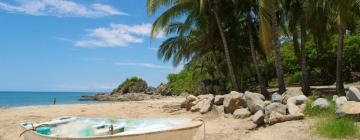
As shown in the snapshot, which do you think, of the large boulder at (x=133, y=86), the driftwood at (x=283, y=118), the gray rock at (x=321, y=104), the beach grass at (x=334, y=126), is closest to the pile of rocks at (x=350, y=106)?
the beach grass at (x=334, y=126)

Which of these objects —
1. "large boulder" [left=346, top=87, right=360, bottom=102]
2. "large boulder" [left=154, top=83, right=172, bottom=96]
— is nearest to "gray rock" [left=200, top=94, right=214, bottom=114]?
"large boulder" [left=346, top=87, right=360, bottom=102]

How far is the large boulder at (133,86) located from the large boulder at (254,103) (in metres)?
47.6

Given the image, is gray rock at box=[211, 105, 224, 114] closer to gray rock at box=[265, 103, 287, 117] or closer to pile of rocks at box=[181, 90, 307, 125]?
pile of rocks at box=[181, 90, 307, 125]

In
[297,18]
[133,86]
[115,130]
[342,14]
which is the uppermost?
[297,18]

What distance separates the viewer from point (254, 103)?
485 inches

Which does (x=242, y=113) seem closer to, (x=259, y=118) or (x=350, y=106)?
(x=259, y=118)

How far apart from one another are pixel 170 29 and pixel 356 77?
1751cm

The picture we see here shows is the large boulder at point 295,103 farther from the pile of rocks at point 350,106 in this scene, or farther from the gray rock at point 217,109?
the gray rock at point 217,109

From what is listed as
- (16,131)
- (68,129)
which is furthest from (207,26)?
(68,129)

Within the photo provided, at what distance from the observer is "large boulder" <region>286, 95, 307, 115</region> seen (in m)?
11.3

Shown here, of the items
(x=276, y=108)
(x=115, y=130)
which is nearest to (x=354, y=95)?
(x=276, y=108)

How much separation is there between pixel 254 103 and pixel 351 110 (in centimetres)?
283

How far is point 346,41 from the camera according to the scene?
36000 millimetres

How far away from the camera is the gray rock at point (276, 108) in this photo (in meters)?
11.4
